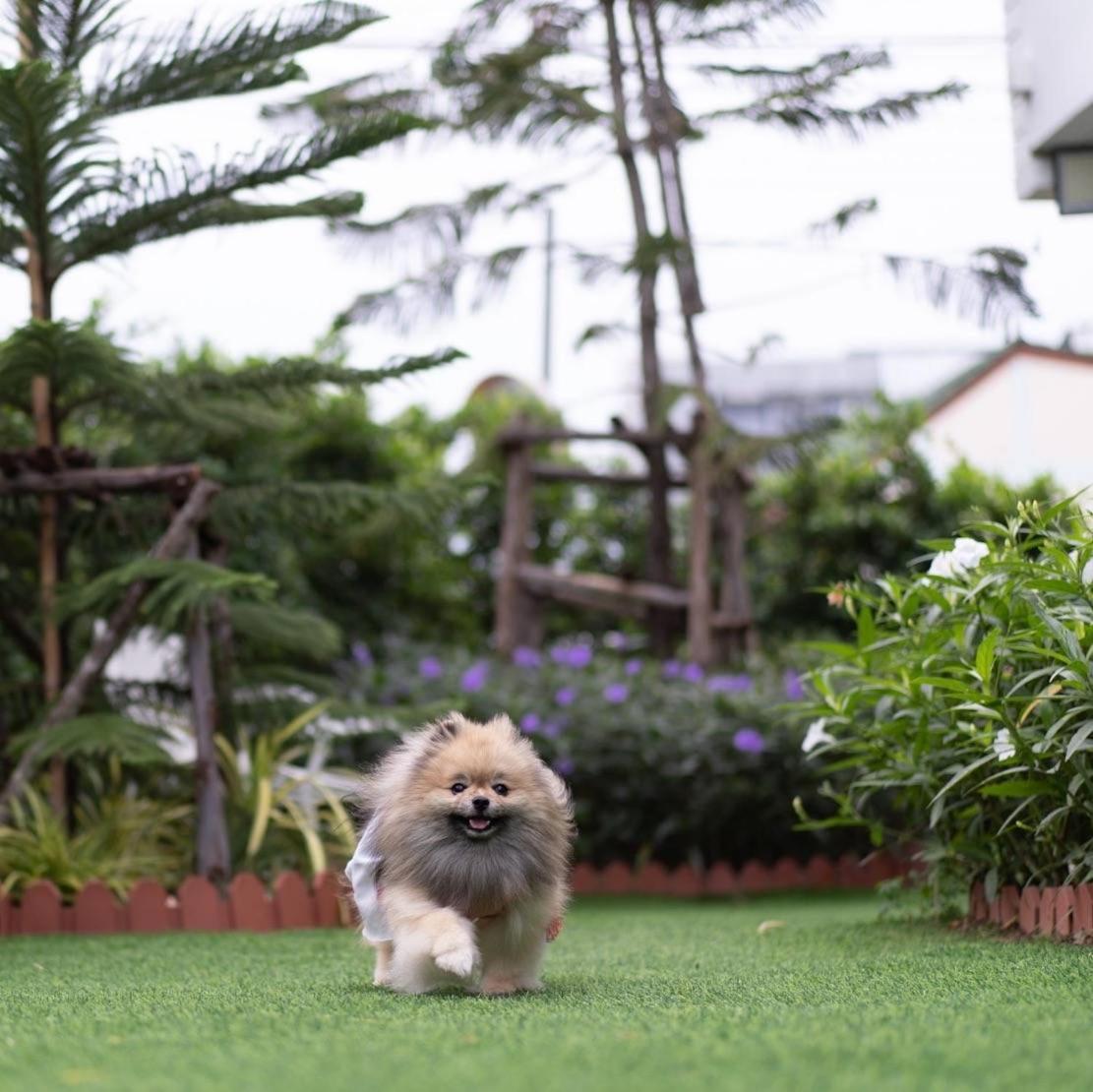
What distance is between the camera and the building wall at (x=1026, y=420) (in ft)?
43.2

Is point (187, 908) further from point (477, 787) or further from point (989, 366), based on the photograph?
point (989, 366)

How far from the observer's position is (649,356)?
28.3ft

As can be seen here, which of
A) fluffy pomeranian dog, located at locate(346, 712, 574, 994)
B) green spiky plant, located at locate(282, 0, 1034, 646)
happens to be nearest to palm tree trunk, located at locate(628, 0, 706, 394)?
green spiky plant, located at locate(282, 0, 1034, 646)

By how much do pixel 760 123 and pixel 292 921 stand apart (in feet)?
16.7

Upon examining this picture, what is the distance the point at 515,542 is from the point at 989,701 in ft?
16.7

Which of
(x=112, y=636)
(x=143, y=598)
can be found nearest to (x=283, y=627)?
(x=143, y=598)

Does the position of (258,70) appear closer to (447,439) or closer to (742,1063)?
(742,1063)

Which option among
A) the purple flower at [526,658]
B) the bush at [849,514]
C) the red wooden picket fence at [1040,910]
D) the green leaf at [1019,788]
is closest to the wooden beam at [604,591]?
the purple flower at [526,658]

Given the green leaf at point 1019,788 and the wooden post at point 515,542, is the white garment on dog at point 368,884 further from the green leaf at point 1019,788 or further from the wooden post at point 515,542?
the wooden post at point 515,542

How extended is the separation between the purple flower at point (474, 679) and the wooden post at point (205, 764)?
6.79 feet

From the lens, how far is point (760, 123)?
27.6 feet

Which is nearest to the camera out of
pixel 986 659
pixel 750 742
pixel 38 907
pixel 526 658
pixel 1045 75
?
pixel 986 659

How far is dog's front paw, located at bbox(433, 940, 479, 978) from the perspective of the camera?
126 inches

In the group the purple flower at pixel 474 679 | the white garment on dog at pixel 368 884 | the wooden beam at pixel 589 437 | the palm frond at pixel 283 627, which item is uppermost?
the wooden beam at pixel 589 437
